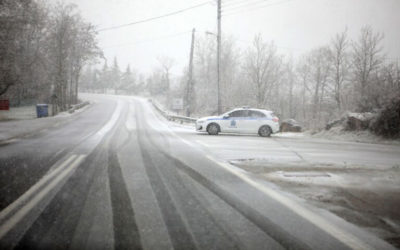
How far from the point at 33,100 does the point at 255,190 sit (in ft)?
145

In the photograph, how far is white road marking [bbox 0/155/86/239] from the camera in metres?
3.55

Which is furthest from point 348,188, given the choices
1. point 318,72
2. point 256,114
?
point 318,72

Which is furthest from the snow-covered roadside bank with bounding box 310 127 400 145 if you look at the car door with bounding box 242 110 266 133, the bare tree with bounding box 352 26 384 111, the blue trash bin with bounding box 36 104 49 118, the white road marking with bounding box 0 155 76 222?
the bare tree with bounding box 352 26 384 111

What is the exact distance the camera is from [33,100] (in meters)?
41.0

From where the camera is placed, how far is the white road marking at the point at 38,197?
3.55m

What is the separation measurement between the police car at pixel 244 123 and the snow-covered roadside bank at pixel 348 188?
8.84m

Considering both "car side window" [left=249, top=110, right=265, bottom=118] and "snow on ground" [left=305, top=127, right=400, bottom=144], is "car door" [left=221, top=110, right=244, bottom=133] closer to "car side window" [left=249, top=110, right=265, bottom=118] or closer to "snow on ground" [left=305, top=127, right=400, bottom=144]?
"car side window" [left=249, top=110, right=265, bottom=118]

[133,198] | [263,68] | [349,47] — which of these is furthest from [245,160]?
[349,47]

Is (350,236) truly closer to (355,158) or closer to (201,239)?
(201,239)

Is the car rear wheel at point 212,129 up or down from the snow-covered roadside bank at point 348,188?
up

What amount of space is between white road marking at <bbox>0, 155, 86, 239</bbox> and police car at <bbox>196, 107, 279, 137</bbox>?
10288 mm

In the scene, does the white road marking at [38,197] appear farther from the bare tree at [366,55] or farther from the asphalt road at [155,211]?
the bare tree at [366,55]

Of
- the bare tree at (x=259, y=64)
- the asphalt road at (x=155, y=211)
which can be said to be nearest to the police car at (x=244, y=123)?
the asphalt road at (x=155, y=211)

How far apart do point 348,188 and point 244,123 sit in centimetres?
1167
